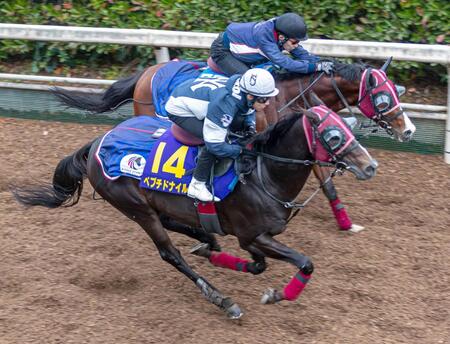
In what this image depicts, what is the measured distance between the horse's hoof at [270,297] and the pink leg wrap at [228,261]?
0.33m

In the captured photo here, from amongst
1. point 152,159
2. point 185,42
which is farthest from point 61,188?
point 185,42

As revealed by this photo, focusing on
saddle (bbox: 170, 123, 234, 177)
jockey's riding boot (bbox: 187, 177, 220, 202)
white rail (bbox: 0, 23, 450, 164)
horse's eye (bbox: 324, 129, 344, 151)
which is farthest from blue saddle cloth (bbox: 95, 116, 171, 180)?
white rail (bbox: 0, 23, 450, 164)

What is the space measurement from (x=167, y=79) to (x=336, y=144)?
8.61ft

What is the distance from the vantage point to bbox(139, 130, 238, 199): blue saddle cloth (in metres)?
5.70

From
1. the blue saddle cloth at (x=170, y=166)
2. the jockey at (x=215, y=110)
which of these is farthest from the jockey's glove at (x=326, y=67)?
the blue saddle cloth at (x=170, y=166)

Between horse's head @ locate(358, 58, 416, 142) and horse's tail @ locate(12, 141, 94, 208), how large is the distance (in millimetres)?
2465

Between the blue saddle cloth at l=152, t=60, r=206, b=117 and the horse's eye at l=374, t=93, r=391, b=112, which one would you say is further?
the blue saddle cloth at l=152, t=60, r=206, b=117

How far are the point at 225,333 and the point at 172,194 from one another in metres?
1.12

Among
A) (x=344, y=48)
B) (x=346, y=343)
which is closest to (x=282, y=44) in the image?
(x=344, y=48)

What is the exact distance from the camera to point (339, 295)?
585 centimetres

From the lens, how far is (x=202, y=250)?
629 cm

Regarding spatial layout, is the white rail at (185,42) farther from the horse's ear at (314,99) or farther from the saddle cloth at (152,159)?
the saddle cloth at (152,159)

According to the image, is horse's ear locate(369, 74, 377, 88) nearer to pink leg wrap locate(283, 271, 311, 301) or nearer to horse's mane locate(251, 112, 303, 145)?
horse's mane locate(251, 112, 303, 145)

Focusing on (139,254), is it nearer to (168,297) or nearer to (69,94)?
(168,297)
